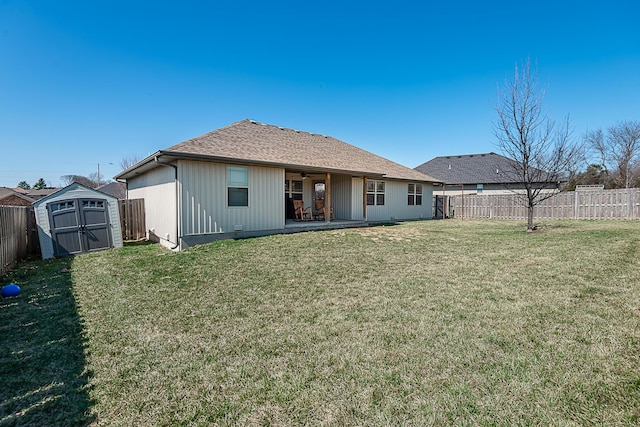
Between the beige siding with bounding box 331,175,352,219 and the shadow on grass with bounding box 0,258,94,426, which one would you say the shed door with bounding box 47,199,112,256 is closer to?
the shadow on grass with bounding box 0,258,94,426

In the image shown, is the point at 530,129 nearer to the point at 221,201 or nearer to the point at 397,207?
the point at 397,207

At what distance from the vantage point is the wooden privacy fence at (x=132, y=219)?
1015 cm

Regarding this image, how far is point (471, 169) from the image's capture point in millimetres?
26891

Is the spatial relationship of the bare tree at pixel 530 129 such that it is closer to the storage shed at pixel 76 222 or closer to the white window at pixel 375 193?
the white window at pixel 375 193

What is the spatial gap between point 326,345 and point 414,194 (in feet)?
51.9

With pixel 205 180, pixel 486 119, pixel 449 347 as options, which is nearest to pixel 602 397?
pixel 449 347

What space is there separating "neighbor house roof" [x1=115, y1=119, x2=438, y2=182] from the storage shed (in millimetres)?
1795

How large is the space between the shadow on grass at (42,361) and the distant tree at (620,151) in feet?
138

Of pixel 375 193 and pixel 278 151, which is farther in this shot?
pixel 375 193

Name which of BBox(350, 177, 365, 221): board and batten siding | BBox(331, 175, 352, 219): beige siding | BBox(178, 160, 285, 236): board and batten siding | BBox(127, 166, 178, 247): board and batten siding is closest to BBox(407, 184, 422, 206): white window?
BBox(350, 177, 365, 221): board and batten siding

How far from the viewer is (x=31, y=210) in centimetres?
778

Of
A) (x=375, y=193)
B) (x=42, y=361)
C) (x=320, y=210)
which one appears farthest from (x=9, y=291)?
(x=375, y=193)

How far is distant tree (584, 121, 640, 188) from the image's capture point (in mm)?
31031

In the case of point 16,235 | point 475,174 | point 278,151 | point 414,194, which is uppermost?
point 475,174
